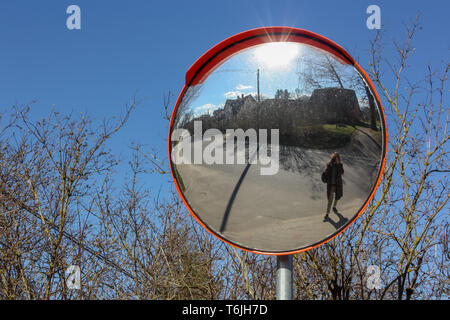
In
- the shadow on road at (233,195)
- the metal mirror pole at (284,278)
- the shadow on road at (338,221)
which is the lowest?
the metal mirror pole at (284,278)

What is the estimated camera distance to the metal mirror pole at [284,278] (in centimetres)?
118

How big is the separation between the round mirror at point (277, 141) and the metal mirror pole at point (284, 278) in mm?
30

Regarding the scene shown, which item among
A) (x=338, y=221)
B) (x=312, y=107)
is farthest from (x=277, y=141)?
(x=338, y=221)

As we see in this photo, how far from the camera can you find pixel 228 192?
4.29ft

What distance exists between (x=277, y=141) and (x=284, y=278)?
16.7 inches

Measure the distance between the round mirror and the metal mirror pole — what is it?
30 mm

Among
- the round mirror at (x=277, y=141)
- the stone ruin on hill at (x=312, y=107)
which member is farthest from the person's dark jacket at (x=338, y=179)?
the stone ruin on hill at (x=312, y=107)

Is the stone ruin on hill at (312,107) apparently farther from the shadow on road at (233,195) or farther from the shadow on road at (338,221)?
the shadow on road at (338,221)

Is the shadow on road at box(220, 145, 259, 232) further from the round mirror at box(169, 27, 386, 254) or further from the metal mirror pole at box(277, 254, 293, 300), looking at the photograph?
the metal mirror pole at box(277, 254, 293, 300)

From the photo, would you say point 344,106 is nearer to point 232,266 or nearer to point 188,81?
point 188,81

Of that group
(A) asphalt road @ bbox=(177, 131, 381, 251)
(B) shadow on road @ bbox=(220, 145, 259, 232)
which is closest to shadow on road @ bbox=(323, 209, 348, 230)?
(A) asphalt road @ bbox=(177, 131, 381, 251)

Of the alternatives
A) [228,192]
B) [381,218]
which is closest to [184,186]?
[228,192]

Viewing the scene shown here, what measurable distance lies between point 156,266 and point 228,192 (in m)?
3.70

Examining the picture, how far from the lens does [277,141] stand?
128 cm
